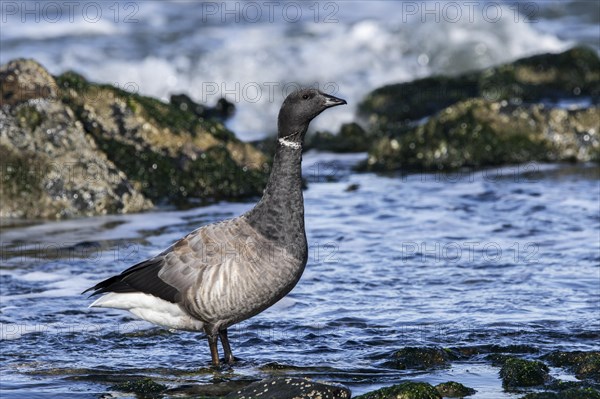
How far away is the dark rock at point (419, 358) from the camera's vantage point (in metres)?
7.71

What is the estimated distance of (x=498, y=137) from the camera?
1593cm

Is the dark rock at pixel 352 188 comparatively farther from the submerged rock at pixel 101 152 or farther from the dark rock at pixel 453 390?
the dark rock at pixel 453 390

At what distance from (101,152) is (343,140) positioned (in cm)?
594

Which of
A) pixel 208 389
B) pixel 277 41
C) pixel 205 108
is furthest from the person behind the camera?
pixel 277 41

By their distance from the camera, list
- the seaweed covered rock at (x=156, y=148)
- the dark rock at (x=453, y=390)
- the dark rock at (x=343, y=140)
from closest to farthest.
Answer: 1. the dark rock at (x=453, y=390)
2. the seaweed covered rock at (x=156, y=148)
3. the dark rock at (x=343, y=140)

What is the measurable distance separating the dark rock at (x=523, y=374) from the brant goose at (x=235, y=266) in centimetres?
169

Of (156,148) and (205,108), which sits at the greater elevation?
(205,108)

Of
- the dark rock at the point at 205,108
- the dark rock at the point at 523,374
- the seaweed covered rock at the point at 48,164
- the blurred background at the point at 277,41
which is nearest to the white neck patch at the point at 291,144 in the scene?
the dark rock at the point at 523,374

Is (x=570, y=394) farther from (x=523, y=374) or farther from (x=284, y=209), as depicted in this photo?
(x=284, y=209)

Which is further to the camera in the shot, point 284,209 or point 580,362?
point 284,209

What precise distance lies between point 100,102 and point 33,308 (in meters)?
5.23

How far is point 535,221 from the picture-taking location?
12.5m

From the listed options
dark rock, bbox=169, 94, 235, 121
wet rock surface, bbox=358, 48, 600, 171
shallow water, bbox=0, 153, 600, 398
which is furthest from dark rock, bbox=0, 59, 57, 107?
dark rock, bbox=169, 94, 235, 121

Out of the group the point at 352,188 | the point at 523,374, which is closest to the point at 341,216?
the point at 352,188
